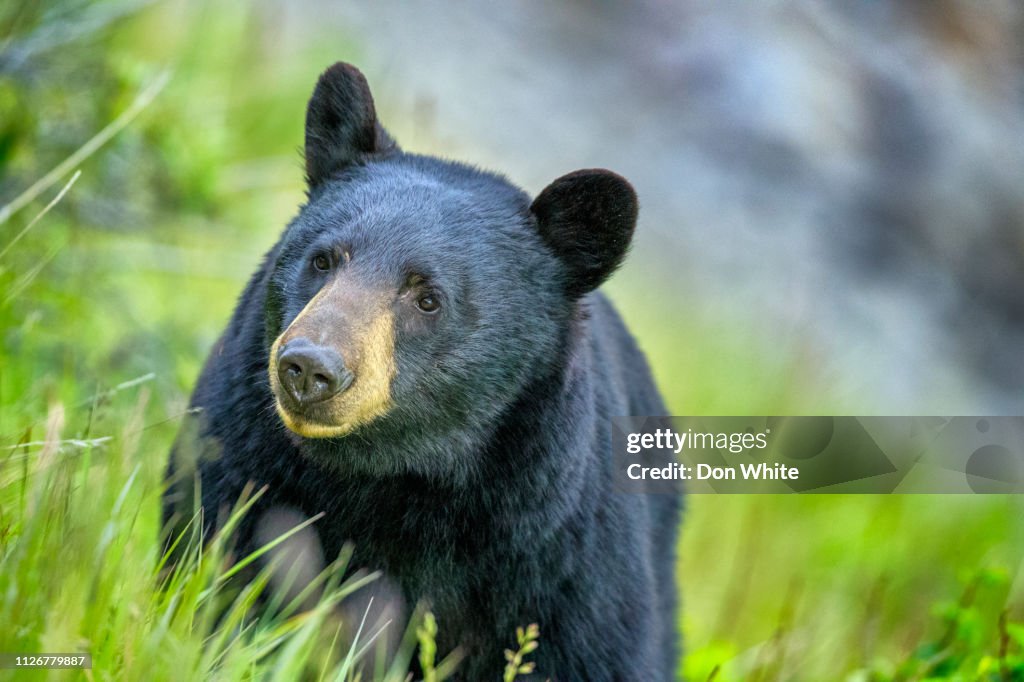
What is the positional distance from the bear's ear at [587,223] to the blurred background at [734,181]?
2826 mm

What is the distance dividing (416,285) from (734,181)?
515 cm

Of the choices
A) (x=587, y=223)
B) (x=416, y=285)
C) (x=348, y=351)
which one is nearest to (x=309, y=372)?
(x=348, y=351)

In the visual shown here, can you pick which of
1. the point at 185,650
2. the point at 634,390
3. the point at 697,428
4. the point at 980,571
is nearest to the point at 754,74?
the point at 697,428

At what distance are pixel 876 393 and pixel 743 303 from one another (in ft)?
3.38

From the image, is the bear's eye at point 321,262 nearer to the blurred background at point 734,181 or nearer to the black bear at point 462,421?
the black bear at point 462,421

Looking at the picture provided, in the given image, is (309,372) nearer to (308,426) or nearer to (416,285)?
(308,426)

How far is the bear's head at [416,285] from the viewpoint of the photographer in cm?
279

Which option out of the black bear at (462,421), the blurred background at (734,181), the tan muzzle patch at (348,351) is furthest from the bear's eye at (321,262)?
the blurred background at (734,181)

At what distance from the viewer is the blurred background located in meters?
6.07

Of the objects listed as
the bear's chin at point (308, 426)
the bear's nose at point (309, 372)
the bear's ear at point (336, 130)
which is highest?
the bear's ear at point (336, 130)

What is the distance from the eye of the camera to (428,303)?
120 inches

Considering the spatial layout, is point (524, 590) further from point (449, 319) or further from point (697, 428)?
point (697, 428)

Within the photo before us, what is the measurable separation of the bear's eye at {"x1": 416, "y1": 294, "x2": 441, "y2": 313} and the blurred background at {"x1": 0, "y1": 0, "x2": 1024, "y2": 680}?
288cm

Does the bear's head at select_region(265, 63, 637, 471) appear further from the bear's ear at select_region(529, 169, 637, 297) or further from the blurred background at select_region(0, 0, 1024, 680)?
the blurred background at select_region(0, 0, 1024, 680)
